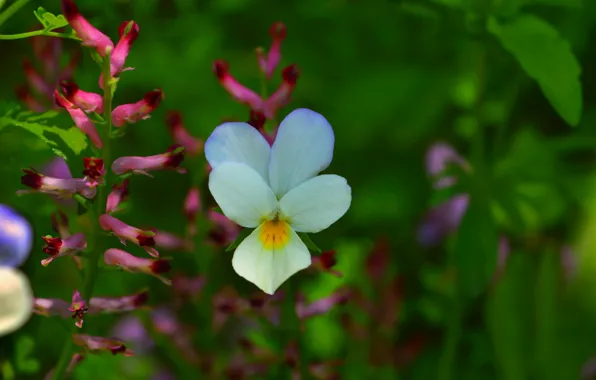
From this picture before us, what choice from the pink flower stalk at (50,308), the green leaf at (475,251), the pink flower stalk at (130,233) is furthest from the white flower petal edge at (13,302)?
the green leaf at (475,251)

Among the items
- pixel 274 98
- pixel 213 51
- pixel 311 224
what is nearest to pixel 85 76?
pixel 213 51

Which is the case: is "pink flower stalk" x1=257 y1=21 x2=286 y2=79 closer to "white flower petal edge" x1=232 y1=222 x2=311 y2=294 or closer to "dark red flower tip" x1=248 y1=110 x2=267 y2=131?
"dark red flower tip" x1=248 y1=110 x2=267 y2=131

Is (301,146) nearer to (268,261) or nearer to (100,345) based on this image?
(268,261)

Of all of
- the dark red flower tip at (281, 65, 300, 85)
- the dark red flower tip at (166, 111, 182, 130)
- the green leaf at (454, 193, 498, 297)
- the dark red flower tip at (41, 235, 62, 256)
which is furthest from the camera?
the green leaf at (454, 193, 498, 297)

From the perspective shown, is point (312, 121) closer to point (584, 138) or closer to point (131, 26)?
point (131, 26)

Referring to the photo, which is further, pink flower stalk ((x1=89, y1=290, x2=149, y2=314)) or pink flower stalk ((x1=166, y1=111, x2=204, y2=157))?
pink flower stalk ((x1=166, y1=111, x2=204, y2=157))

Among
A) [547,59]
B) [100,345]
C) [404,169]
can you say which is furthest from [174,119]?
[404,169]

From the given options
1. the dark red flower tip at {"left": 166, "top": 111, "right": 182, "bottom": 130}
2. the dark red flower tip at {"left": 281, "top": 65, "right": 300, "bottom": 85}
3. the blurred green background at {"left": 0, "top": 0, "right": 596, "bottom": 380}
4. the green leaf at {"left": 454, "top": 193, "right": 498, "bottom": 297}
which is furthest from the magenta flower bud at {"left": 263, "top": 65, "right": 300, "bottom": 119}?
the green leaf at {"left": 454, "top": 193, "right": 498, "bottom": 297}
